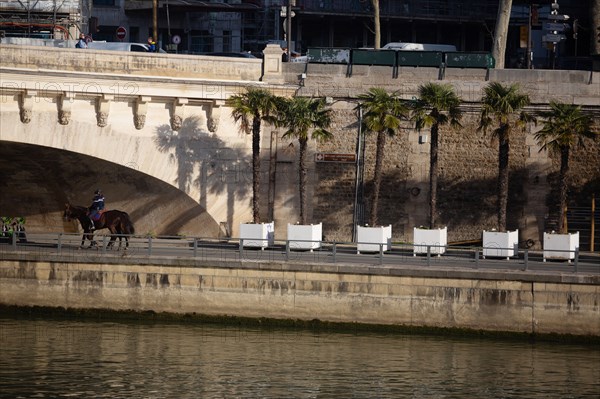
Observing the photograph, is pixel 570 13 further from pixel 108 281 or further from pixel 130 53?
pixel 108 281

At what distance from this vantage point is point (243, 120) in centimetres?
5616

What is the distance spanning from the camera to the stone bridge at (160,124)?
54.8m

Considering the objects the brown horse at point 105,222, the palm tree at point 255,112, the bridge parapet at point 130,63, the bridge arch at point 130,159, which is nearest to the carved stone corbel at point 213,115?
the bridge arch at point 130,159

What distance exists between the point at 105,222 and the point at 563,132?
16.0 meters

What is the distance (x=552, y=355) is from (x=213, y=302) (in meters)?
11.0

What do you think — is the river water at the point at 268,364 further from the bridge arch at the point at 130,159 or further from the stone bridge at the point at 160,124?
the stone bridge at the point at 160,124

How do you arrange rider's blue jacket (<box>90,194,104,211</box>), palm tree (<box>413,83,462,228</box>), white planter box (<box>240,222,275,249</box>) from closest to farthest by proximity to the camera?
white planter box (<box>240,222,275,249</box>), rider's blue jacket (<box>90,194,104,211</box>), palm tree (<box>413,83,462,228</box>)

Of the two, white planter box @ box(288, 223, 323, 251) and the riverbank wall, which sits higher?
white planter box @ box(288, 223, 323, 251)

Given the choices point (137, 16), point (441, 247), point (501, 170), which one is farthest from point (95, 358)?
point (137, 16)

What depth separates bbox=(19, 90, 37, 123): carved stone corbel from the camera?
5441 centimetres

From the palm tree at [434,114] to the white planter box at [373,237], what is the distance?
200 centimetres

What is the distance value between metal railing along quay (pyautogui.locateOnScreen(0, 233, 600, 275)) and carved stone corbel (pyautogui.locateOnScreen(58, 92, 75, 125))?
425cm

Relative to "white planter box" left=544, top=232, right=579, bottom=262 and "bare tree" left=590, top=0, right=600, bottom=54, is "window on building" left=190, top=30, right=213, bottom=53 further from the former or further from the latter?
"white planter box" left=544, top=232, right=579, bottom=262

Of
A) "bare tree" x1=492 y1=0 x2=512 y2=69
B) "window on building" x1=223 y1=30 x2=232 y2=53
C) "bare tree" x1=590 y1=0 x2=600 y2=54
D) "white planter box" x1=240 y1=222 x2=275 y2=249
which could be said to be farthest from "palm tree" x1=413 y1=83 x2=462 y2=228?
"window on building" x1=223 y1=30 x2=232 y2=53
